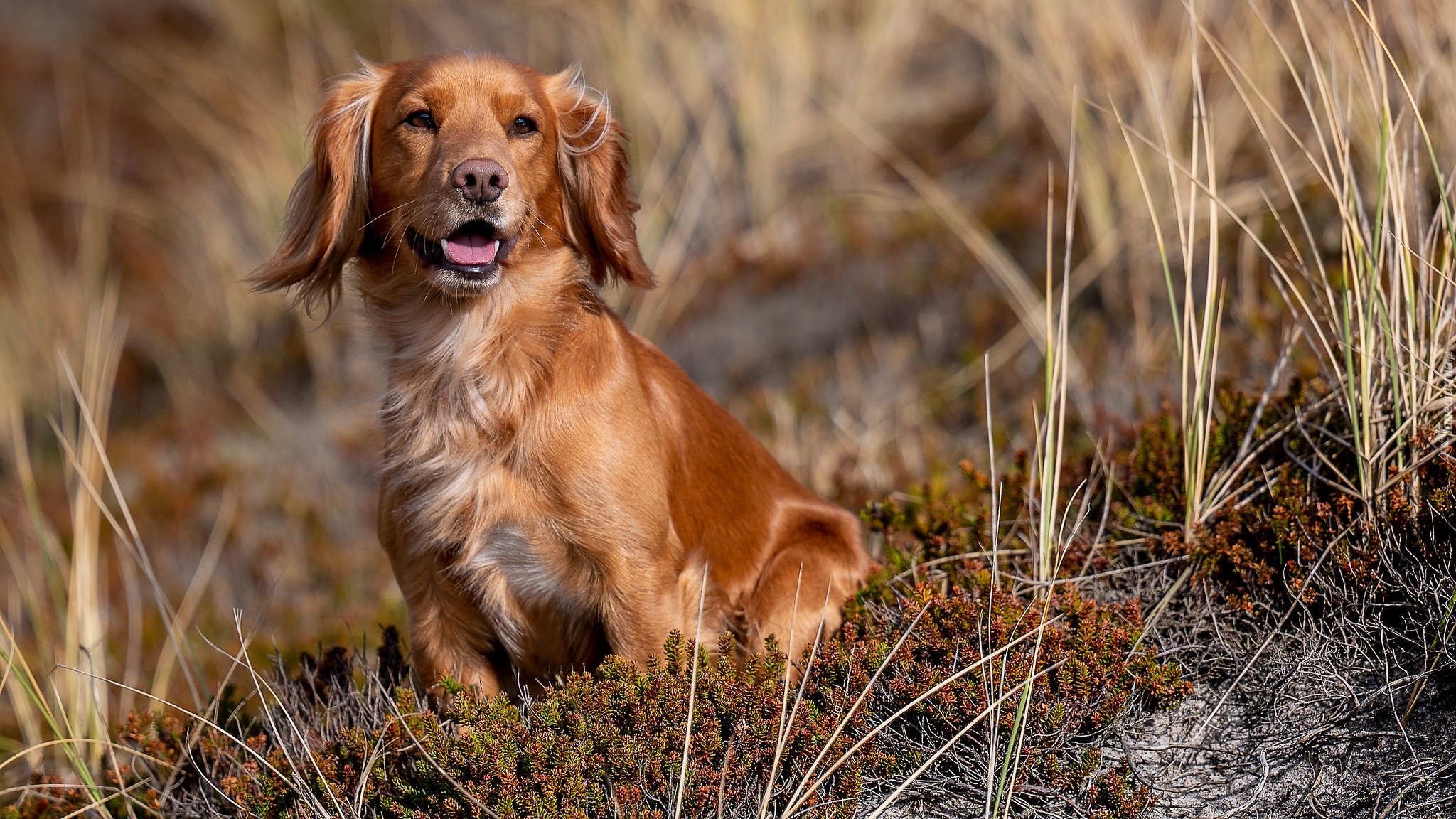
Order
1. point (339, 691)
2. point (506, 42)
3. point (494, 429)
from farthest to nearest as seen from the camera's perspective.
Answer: point (506, 42), point (339, 691), point (494, 429)

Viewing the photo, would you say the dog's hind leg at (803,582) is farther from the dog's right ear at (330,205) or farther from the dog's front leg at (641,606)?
the dog's right ear at (330,205)

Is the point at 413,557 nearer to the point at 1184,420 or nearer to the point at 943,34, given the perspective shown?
the point at 1184,420

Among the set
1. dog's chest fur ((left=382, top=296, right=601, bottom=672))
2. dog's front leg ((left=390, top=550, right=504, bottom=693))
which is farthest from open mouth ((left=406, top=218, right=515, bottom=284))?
dog's front leg ((left=390, top=550, right=504, bottom=693))

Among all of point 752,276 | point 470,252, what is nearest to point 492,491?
point 470,252

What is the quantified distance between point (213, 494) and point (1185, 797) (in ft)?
17.5

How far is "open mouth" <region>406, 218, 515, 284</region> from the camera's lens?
2469mm

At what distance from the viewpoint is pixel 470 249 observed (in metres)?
2.49

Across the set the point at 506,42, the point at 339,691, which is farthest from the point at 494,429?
the point at 506,42

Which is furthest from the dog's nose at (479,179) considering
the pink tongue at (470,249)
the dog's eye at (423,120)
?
the dog's eye at (423,120)

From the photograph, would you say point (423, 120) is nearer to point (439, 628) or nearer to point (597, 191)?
point (597, 191)

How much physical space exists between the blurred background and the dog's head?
2.15 feet

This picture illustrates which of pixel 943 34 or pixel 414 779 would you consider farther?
pixel 943 34

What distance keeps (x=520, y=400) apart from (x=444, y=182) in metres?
0.47

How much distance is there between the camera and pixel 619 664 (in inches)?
96.1
